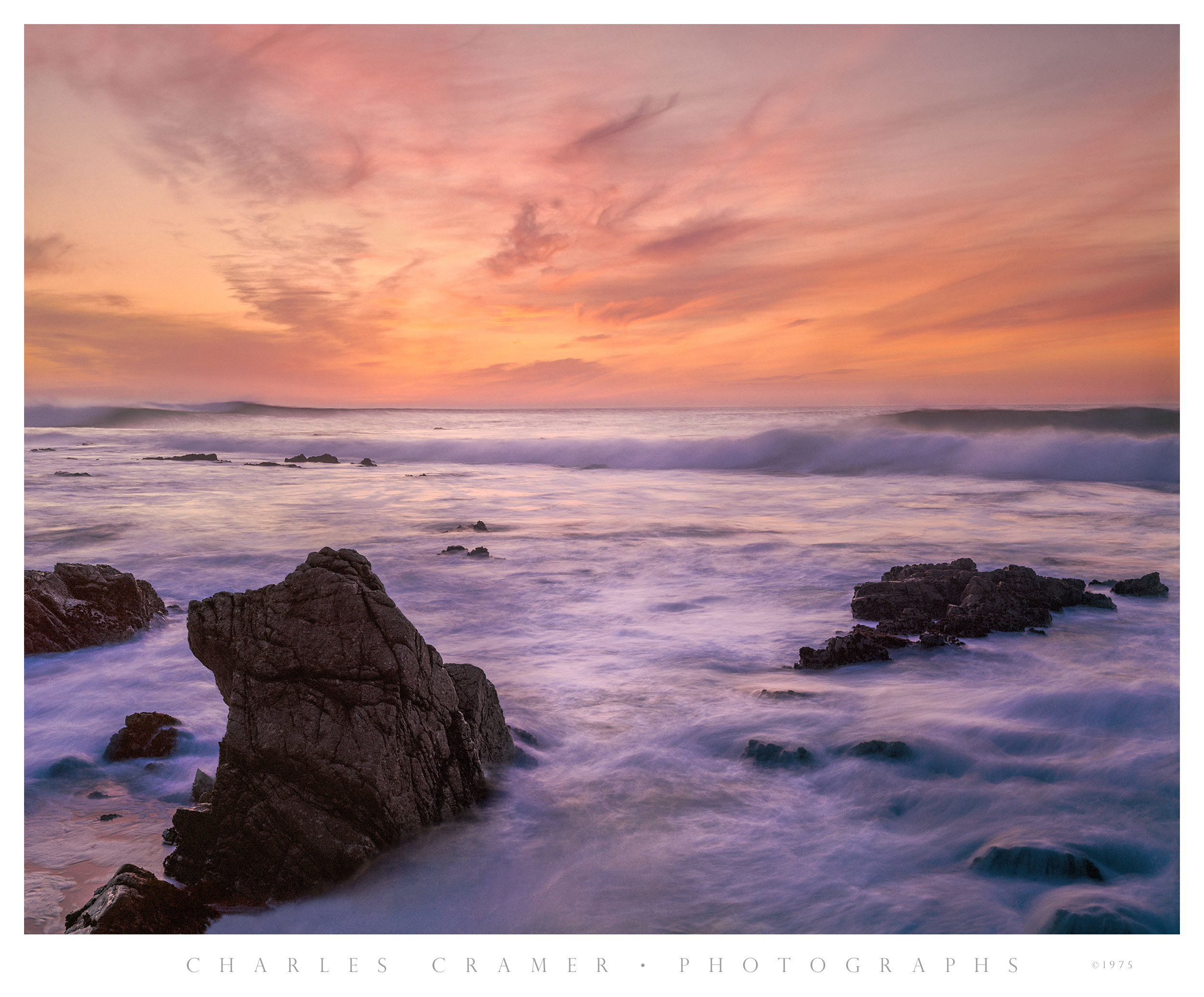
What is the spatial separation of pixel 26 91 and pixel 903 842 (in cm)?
633

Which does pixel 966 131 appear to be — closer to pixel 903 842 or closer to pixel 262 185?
pixel 903 842

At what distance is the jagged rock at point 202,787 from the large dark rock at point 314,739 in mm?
Answer: 332

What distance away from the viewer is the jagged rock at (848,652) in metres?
5.24

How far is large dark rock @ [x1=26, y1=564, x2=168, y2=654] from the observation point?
5375mm

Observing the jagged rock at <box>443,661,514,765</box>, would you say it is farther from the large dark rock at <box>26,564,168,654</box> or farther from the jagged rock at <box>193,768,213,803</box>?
the large dark rock at <box>26,564,168,654</box>

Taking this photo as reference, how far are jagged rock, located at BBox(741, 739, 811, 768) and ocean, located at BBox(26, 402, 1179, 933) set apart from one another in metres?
0.05

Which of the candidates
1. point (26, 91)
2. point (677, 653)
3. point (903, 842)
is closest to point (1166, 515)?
point (677, 653)

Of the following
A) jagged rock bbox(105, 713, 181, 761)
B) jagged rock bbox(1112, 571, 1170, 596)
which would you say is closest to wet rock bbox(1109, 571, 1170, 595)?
jagged rock bbox(1112, 571, 1170, 596)

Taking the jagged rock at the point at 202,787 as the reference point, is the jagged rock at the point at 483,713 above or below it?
above

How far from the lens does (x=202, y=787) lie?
3.51m

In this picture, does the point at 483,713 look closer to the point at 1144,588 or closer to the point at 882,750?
the point at 882,750

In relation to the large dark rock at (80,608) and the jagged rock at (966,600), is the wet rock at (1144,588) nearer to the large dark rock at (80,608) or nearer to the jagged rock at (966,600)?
the jagged rock at (966,600)

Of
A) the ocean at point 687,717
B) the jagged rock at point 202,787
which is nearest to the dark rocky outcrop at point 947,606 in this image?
the ocean at point 687,717

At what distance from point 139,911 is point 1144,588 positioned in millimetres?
8026
